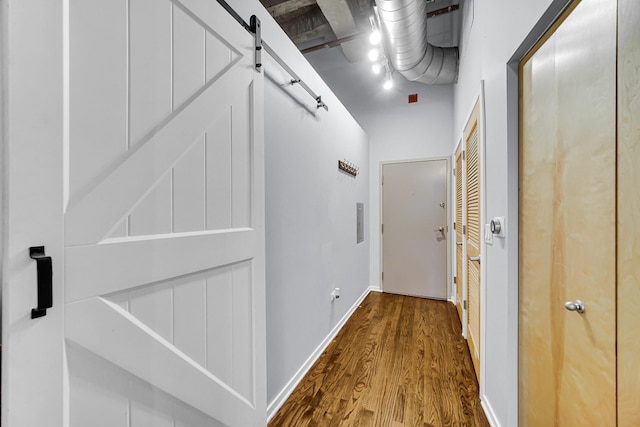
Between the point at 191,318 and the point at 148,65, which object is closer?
the point at 148,65

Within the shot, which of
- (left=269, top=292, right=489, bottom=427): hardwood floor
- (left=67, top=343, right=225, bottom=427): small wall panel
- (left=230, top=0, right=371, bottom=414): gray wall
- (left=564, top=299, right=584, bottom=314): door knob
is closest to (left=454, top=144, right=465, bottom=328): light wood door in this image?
(left=269, top=292, right=489, bottom=427): hardwood floor

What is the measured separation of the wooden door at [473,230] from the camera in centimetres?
191

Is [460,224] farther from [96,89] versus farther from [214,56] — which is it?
[96,89]

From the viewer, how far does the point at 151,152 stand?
2.62ft

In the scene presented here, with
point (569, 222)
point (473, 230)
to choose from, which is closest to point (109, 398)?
point (569, 222)

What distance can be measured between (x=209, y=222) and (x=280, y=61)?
121 cm

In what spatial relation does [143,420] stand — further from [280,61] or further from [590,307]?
[280,61]

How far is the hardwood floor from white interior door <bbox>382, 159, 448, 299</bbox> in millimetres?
868

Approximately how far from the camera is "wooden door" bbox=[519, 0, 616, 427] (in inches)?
29.7

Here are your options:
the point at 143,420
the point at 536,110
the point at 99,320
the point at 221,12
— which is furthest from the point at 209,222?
the point at 536,110

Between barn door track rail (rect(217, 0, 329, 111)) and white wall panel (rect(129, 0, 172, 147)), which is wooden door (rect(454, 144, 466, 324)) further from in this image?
white wall panel (rect(129, 0, 172, 147))

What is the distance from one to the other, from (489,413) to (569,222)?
4.25ft

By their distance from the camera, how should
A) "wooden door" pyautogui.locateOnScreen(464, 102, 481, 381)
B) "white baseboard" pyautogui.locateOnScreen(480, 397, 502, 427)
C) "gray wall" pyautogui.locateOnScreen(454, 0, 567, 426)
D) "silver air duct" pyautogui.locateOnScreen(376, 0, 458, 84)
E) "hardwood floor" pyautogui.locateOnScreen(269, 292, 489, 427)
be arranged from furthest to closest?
"silver air duct" pyautogui.locateOnScreen(376, 0, 458, 84) → "wooden door" pyautogui.locateOnScreen(464, 102, 481, 381) → "hardwood floor" pyautogui.locateOnScreen(269, 292, 489, 427) → "white baseboard" pyautogui.locateOnScreen(480, 397, 502, 427) → "gray wall" pyautogui.locateOnScreen(454, 0, 567, 426)

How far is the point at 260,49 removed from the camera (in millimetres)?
1257
